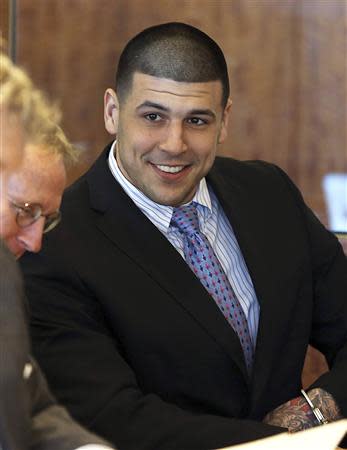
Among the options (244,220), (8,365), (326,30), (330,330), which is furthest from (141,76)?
(326,30)

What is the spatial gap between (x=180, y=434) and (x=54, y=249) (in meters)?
0.51

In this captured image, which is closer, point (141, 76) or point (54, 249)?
point (54, 249)

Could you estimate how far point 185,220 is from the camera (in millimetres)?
2723

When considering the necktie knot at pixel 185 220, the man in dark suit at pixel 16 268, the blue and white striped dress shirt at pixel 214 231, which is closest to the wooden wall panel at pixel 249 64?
the blue and white striped dress shirt at pixel 214 231

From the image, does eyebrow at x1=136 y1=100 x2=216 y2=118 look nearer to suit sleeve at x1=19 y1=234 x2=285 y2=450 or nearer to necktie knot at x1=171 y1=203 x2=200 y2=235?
necktie knot at x1=171 y1=203 x2=200 y2=235

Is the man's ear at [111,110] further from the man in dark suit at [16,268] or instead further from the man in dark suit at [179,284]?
the man in dark suit at [16,268]

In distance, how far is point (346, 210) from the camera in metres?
4.50

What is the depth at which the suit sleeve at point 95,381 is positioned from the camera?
2369 millimetres

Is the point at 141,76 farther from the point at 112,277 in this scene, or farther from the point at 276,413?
the point at 276,413

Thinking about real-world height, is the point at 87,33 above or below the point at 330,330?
above

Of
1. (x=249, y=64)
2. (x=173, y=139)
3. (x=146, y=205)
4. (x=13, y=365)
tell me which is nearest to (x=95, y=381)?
(x=146, y=205)

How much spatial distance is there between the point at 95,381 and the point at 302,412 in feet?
1.92

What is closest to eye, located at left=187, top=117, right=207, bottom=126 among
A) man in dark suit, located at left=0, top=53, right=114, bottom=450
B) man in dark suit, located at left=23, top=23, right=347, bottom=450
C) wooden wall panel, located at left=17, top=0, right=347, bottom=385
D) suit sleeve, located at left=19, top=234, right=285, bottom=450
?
man in dark suit, located at left=23, top=23, right=347, bottom=450

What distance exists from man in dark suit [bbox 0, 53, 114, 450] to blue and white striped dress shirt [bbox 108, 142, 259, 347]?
0.81 m
